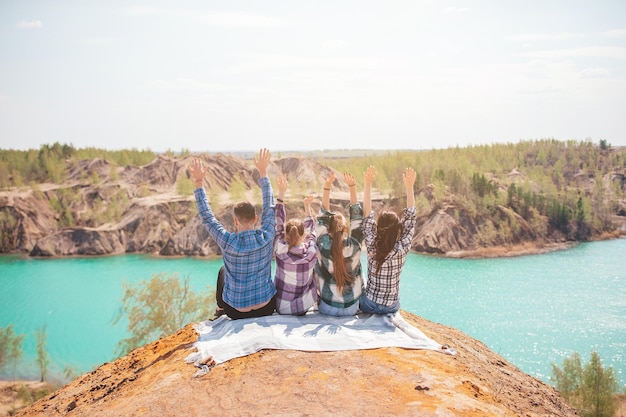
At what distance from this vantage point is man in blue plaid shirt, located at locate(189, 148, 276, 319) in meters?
5.29

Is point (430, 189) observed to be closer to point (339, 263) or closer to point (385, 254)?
point (385, 254)

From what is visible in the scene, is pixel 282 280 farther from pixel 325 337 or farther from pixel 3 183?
pixel 3 183

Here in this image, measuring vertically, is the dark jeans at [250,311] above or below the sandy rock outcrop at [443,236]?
above

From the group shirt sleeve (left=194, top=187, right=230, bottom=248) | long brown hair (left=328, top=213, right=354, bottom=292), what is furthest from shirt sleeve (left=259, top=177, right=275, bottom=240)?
long brown hair (left=328, top=213, right=354, bottom=292)

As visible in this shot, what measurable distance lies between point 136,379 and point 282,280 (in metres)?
1.81

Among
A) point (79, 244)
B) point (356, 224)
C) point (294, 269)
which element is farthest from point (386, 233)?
point (79, 244)

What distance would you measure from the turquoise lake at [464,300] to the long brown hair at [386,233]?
12907 mm

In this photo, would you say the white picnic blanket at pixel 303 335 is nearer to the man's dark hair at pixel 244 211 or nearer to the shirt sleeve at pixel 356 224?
the shirt sleeve at pixel 356 224

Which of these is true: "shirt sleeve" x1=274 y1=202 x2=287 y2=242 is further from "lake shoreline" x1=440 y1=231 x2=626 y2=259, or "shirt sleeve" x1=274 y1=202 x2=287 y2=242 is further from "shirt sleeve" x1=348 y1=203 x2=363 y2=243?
"lake shoreline" x1=440 y1=231 x2=626 y2=259

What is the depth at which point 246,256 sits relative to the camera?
5312mm

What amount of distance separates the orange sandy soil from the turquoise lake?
42.6 feet

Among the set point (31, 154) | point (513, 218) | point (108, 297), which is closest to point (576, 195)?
point (513, 218)

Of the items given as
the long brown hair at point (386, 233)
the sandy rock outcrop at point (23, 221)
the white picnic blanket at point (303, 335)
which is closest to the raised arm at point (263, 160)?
the long brown hair at point (386, 233)

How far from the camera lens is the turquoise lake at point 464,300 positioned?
1845 cm
